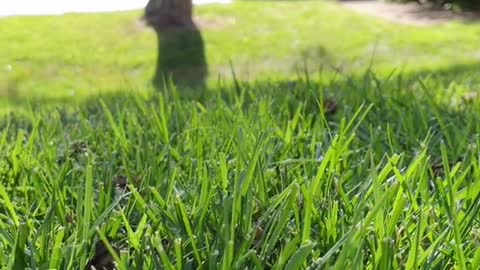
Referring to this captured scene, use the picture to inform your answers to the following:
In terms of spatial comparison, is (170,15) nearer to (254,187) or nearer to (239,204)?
(254,187)

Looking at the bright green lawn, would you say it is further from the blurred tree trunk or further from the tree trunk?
the tree trunk

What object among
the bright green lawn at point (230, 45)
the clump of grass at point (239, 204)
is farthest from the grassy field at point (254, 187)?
the bright green lawn at point (230, 45)

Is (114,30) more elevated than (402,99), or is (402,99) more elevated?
(402,99)

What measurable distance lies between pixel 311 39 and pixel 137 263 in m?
13.9

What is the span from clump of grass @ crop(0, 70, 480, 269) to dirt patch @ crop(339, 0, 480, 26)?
15026 millimetres

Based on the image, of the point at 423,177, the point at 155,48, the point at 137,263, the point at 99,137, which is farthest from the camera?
the point at 155,48

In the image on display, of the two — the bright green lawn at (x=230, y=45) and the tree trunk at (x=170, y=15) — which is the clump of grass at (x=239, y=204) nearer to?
the bright green lawn at (x=230, y=45)

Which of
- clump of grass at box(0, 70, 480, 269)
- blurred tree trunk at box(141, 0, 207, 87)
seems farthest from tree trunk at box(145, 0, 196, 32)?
clump of grass at box(0, 70, 480, 269)

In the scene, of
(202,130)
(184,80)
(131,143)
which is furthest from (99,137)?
(184,80)

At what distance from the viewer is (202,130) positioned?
6.26ft

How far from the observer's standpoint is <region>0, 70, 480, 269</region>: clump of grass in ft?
3.59

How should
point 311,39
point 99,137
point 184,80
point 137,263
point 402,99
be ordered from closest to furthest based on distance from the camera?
point 137,263
point 99,137
point 402,99
point 184,80
point 311,39

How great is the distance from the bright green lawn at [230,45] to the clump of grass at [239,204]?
362 inches

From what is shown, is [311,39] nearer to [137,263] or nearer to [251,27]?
[251,27]
